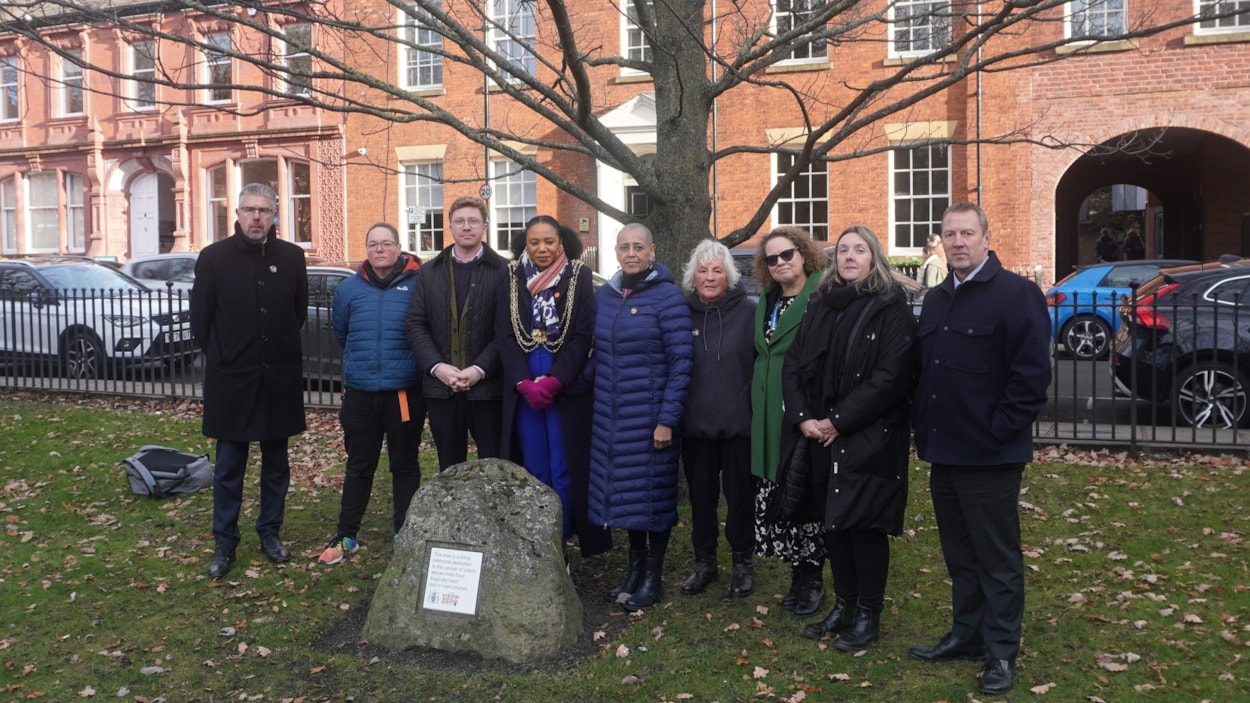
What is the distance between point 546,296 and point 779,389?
143 centimetres

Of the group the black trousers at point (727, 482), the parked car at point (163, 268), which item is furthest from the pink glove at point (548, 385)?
the parked car at point (163, 268)

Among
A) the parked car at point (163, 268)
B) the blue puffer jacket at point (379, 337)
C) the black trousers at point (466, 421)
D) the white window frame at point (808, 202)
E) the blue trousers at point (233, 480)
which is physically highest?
the white window frame at point (808, 202)

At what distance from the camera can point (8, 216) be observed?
1273 inches

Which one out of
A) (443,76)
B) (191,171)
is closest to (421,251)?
(443,76)

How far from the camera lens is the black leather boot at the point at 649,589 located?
5.76 metres

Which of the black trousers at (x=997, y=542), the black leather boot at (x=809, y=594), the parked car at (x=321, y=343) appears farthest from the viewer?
the parked car at (x=321, y=343)

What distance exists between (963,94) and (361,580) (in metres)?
18.4

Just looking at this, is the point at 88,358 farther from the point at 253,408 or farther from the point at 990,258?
the point at 990,258

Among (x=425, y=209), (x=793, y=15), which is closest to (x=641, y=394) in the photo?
(x=793, y=15)

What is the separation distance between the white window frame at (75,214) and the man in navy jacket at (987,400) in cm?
3157

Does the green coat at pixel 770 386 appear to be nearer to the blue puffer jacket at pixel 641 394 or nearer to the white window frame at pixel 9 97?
the blue puffer jacket at pixel 641 394

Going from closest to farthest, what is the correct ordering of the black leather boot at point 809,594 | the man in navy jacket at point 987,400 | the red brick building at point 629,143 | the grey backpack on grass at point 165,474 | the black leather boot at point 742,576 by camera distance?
the man in navy jacket at point 987,400 → the black leather boot at point 809,594 → the black leather boot at point 742,576 → the grey backpack on grass at point 165,474 → the red brick building at point 629,143

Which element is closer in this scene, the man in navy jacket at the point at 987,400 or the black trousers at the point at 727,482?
the man in navy jacket at the point at 987,400

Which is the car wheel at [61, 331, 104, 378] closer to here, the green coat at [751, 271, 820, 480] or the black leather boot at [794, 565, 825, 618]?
the green coat at [751, 271, 820, 480]
